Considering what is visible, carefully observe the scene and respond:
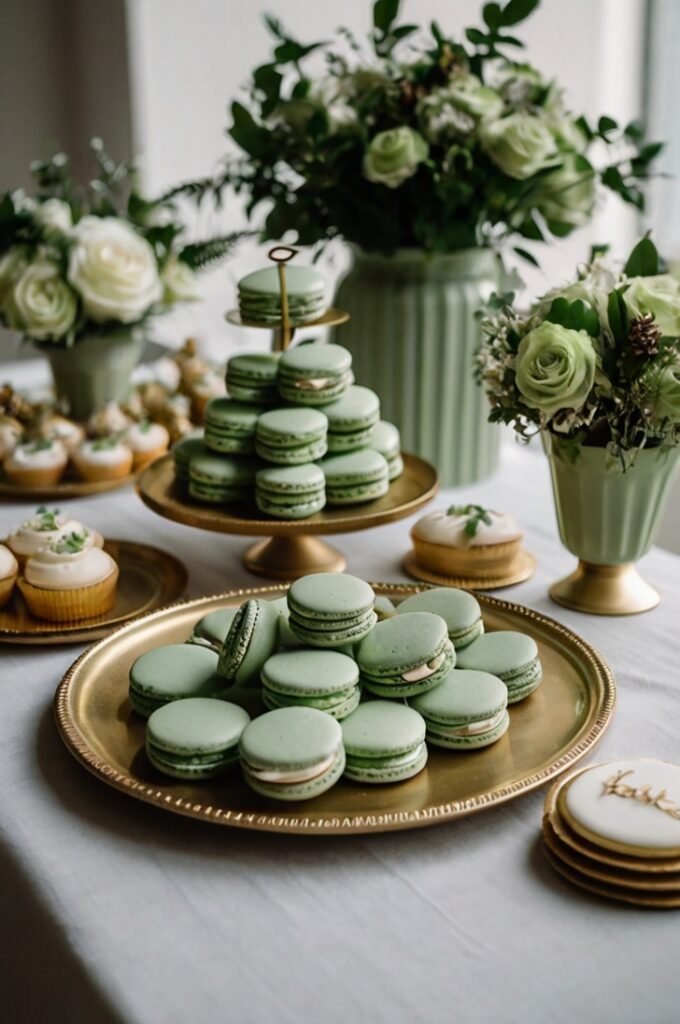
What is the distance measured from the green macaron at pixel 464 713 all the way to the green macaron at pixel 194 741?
143mm

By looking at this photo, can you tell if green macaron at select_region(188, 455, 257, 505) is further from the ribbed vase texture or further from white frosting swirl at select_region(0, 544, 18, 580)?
the ribbed vase texture

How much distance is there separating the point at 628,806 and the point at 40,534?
0.68 metres

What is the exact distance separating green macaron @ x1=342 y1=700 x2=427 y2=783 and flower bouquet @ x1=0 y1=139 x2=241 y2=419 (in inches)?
37.7

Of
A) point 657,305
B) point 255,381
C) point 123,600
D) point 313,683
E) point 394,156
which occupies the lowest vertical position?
point 123,600

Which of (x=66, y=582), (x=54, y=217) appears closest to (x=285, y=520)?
(x=66, y=582)

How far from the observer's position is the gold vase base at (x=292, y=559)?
131 cm

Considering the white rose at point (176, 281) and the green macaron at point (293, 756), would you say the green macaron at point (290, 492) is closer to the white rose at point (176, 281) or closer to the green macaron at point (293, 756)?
the green macaron at point (293, 756)

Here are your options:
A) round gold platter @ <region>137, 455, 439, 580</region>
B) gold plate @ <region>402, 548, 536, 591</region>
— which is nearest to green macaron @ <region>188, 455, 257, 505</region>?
round gold platter @ <region>137, 455, 439, 580</region>

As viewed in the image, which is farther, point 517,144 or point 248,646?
point 517,144

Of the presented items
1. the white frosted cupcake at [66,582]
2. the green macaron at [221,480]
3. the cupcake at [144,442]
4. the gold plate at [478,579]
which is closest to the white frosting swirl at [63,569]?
the white frosted cupcake at [66,582]

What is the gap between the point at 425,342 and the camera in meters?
1.53

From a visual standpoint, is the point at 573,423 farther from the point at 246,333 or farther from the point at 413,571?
the point at 246,333

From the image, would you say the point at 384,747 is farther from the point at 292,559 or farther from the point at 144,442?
the point at 144,442

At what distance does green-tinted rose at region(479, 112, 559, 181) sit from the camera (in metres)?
1.37
